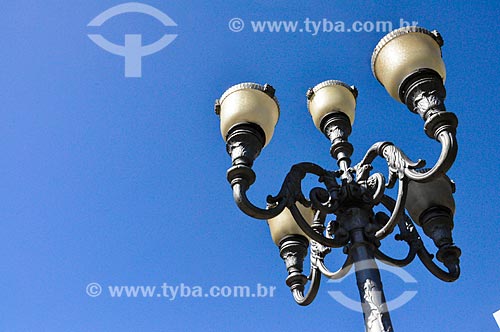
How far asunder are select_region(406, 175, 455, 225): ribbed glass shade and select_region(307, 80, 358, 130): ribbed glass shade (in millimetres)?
794

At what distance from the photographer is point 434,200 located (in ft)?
13.3

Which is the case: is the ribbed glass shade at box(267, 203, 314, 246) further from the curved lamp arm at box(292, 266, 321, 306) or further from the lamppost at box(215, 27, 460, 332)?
the curved lamp arm at box(292, 266, 321, 306)

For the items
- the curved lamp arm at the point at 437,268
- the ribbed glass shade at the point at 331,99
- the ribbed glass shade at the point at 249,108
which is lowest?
the curved lamp arm at the point at 437,268

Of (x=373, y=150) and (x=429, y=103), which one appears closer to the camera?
(x=429, y=103)

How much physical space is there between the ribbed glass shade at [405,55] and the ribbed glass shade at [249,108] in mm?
804

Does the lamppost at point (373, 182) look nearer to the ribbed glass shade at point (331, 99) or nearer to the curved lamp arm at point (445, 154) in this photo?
the curved lamp arm at point (445, 154)

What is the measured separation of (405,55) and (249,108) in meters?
1.10

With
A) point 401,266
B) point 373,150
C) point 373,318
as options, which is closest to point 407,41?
point 373,150

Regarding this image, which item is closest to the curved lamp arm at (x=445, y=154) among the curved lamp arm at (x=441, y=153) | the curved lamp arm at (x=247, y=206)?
the curved lamp arm at (x=441, y=153)

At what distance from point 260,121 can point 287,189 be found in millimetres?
513

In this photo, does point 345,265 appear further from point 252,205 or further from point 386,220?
point 252,205

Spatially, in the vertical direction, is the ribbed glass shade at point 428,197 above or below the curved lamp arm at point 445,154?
above

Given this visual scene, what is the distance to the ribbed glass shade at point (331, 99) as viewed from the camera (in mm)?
4402

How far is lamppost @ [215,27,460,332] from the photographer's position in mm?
3373
